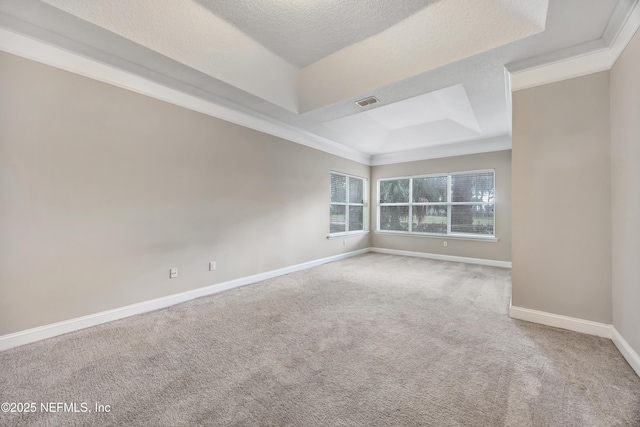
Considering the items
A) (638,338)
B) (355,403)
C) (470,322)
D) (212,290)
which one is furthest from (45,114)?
(638,338)

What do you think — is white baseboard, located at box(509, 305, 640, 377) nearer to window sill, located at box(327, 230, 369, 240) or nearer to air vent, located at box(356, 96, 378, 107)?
air vent, located at box(356, 96, 378, 107)

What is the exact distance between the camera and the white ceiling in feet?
6.59

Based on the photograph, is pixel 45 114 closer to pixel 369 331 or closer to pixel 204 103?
pixel 204 103

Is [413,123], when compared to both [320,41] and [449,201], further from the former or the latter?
[320,41]

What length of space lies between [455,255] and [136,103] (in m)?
6.05

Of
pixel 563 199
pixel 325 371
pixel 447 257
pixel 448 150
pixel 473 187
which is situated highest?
pixel 448 150

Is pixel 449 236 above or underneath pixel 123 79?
underneath

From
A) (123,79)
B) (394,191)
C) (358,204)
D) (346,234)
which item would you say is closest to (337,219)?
(346,234)

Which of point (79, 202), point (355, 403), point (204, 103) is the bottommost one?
point (355, 403)

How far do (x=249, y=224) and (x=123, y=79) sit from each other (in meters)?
2.19

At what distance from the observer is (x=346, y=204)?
6.00 meters

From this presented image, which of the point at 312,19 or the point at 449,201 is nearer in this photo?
the point at 312,19

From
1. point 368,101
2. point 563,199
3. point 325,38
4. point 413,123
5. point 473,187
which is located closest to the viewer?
point 563,199

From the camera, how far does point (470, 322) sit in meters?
2.48
